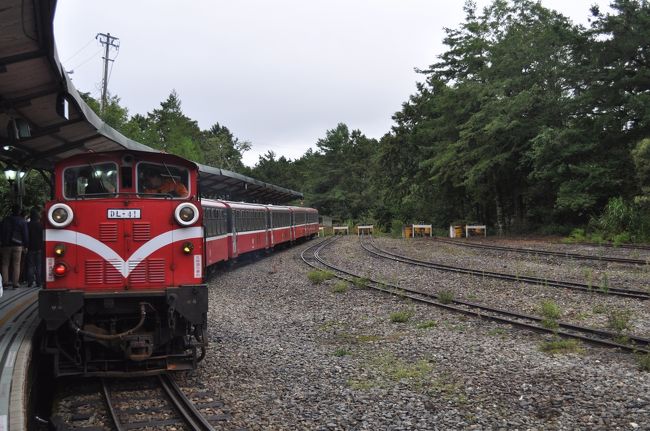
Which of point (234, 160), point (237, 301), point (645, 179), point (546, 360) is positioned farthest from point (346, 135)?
point (546, 360)

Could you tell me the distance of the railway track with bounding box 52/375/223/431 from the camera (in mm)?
5727

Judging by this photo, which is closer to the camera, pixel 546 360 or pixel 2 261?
pixel 546 360

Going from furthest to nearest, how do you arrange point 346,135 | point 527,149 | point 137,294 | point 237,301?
point 346,135 → point 527,149 → point 237,301 → point 137,294

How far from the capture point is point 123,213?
691 cm

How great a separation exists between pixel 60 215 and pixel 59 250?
1.38ft

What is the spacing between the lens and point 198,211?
7137 mm

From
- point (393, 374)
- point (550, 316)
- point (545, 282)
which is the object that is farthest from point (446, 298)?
point (393, 374)

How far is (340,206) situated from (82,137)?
182ft

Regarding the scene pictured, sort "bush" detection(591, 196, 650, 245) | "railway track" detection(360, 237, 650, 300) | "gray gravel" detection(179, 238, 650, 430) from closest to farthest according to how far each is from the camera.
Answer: "gray gravel" detection(179, 238, 650, 430) < "railway track" detection(360, 237, 650, 300) < "bush" detection(591, 196, 650, 245)

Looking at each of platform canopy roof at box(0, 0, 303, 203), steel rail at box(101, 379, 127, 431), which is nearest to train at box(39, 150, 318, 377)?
steel rail at box(101, 379, 127, 431)

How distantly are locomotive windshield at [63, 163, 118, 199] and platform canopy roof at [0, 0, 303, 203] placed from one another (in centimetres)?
61

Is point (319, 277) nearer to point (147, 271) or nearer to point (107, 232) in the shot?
point (147, 271)

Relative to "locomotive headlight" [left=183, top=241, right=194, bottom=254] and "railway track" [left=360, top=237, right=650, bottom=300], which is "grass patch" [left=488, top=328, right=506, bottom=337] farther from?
"locomotive headlight" [left=183, top=241, right=194, bottom=254]

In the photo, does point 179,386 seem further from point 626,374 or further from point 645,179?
point 645,179
